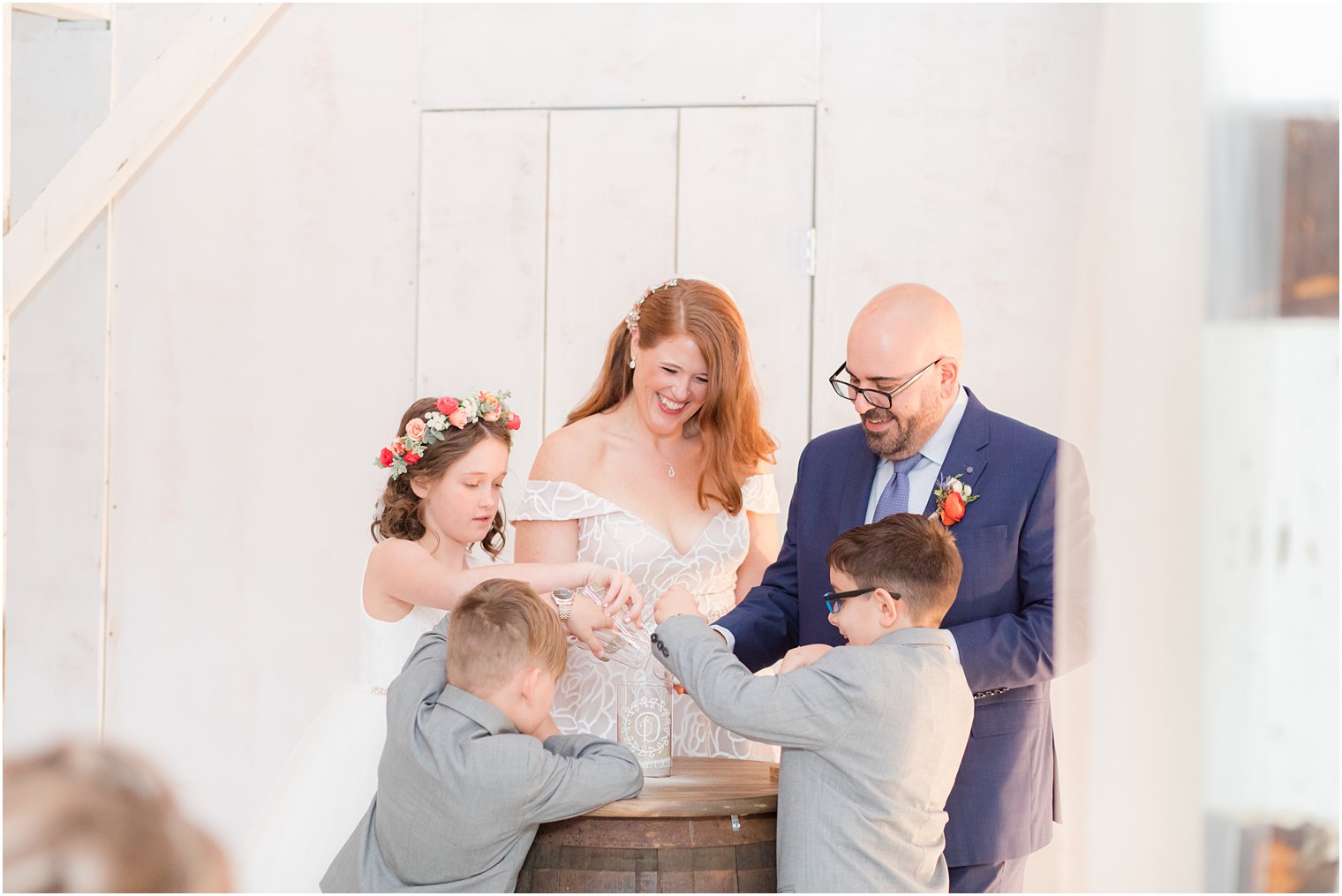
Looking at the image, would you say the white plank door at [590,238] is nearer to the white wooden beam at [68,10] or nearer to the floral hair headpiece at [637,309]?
the floral hair headpiece at [637,309]

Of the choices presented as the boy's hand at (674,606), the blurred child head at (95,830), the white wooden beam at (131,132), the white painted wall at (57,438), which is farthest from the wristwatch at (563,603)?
the white painted wall at (57,438)

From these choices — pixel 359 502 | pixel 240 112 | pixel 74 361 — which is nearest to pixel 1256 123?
pixel 359 502

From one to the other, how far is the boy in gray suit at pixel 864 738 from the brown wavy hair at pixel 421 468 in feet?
3.77

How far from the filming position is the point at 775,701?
2096 millimetres

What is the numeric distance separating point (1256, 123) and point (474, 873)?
1.65 metres

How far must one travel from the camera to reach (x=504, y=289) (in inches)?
180

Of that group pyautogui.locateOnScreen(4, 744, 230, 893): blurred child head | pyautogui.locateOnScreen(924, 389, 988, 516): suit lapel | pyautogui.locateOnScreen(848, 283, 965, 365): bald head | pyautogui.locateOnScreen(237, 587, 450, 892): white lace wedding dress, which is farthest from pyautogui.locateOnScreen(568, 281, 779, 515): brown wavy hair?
pyautogui.locateOnScreen(4, 744, 230, 893): blurred child head

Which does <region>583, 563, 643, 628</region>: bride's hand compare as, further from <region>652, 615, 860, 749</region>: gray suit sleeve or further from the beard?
the beard

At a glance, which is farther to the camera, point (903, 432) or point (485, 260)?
point (485, 260)

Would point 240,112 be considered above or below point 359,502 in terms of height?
above

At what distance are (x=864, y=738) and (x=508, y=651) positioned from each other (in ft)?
2.07

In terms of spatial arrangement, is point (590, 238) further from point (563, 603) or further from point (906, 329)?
point (563, 603)

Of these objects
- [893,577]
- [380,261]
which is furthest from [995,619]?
[380,261]

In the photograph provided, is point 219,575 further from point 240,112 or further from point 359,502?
point 240,112
